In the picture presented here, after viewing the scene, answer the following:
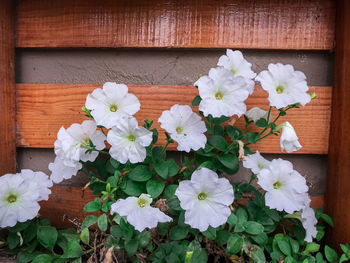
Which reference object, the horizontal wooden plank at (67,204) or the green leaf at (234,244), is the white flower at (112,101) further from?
the green leaf at (234,244)

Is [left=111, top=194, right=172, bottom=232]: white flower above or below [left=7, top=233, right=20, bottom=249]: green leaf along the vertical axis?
above

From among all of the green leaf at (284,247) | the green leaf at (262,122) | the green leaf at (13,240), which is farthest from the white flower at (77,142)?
the green leaf at (284,247)

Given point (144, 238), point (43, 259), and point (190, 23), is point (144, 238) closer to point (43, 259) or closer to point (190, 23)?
point (43, 259)

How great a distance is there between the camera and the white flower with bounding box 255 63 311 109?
864mm

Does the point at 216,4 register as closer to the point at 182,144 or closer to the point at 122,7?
the point at 122,7

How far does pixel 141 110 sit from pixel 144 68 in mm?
171

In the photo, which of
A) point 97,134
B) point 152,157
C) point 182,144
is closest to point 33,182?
point 97,134

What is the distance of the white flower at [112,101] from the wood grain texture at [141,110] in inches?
6.2

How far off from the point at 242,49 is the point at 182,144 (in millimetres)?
482

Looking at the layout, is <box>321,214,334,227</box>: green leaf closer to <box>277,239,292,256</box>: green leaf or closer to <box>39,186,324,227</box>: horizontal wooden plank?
<box>39,186,324,227</box>: horizontal wooden plank

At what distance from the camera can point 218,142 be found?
3.11 feet

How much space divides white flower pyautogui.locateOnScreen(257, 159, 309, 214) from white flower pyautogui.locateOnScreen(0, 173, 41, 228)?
0.74m

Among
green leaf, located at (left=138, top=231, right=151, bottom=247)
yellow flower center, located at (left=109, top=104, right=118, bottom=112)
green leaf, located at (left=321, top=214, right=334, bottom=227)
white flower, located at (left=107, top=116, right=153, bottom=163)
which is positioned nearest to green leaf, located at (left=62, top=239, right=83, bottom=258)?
green leaf, located at (left=138, top=231, right=151, bottom=247)

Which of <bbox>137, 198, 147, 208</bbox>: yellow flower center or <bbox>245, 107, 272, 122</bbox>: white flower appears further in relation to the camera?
<bbox>245, 107, 272, 122</bbox>: white flower
